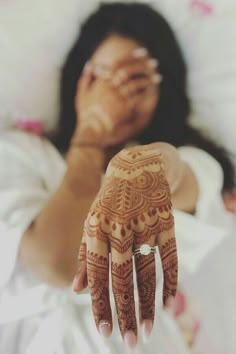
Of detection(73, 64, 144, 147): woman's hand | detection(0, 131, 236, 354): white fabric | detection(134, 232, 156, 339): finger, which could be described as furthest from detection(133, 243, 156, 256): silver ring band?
detection(73, 64, 144, 147): woman's hand

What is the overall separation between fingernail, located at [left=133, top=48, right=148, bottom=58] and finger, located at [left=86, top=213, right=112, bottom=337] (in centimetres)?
51

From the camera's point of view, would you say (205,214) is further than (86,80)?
No

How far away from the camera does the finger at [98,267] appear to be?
0.45m

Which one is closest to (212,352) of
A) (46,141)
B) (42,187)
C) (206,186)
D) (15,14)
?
(206,186)

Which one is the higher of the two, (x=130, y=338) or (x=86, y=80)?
(x=86, y=80)

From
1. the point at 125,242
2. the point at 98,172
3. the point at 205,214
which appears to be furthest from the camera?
the point at 205,214

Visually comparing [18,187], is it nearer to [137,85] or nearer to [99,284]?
[137,85]

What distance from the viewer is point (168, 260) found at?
469mm

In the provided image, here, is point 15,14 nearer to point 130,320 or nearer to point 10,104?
point 10,104

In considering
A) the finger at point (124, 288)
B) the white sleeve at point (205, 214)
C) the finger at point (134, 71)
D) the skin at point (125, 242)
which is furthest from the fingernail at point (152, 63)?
the finger at point (124, 288)

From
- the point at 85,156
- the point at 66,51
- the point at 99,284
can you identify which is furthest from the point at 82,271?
the point at 66,51

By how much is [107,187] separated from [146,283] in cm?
8

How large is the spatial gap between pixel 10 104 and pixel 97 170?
0.33 meters

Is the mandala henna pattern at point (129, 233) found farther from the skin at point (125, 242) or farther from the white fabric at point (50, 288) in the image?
the white fabric at point (50, 288)
